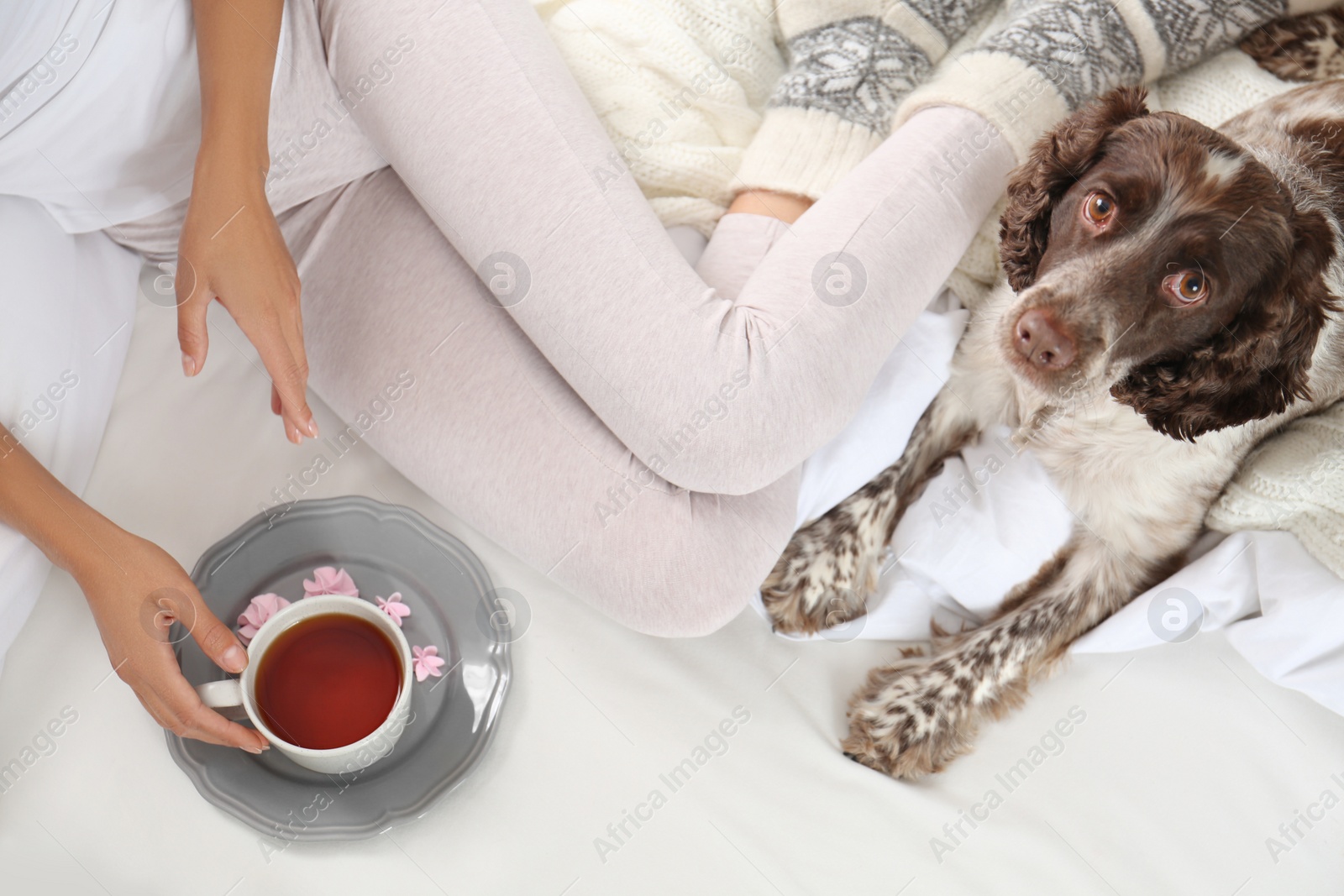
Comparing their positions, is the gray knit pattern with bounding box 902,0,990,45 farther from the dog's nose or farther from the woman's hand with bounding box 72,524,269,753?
the woman's hand with bounding box 72,524,269,753

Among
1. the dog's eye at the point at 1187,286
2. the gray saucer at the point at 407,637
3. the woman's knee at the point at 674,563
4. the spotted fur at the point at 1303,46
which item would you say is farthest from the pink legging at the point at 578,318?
the spotted fur at the point at 1303,46

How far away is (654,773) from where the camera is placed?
4.46 ft

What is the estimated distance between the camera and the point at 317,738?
1.11m

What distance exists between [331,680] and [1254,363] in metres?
1.36

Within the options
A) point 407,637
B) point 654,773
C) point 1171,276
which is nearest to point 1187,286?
point 1171,276

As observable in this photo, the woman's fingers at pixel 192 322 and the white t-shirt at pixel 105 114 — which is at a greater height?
the white t-shirt at pixel 105 114

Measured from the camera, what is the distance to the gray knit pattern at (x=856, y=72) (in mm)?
1575

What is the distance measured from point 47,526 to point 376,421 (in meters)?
0.45

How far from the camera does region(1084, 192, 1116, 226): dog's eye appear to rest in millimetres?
1235

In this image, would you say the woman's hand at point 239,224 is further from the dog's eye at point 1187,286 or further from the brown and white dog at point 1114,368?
the dog's eye at point 1187,286

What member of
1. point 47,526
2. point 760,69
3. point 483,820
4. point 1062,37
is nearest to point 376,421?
point 47,526

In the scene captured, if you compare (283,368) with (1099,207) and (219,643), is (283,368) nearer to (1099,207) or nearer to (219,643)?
(219,643)

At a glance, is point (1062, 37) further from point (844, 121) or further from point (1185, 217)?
point (1185, 217)

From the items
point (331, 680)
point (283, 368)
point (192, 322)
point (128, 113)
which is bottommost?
point (331, 680)
